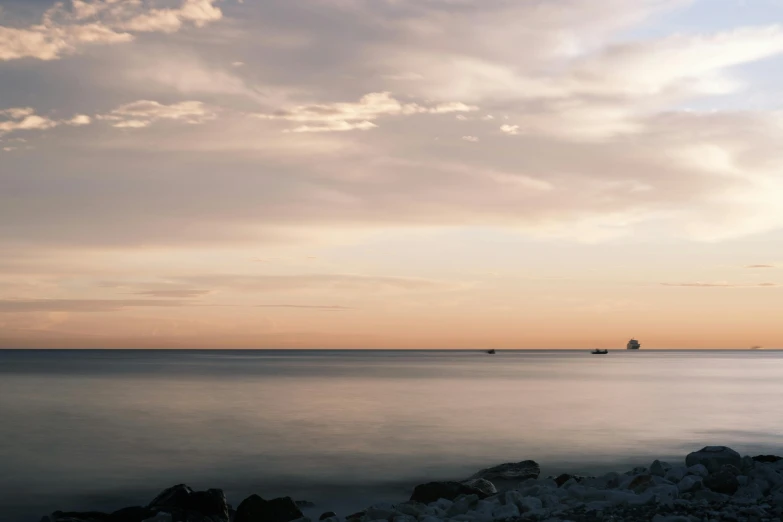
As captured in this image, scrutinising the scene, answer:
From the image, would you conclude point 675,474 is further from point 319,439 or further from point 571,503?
point 319,439

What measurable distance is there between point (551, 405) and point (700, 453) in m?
31.5

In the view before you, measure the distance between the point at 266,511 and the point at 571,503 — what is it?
604 cm

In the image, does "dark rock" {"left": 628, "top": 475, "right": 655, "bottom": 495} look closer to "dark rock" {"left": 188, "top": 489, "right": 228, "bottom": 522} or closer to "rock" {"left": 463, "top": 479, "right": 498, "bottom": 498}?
"rock" {"left": 463, "top": 479, "right": 498, "bottom": 498}

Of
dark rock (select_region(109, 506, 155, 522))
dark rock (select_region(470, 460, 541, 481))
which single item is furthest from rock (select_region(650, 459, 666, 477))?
dark rock (select_region(109, 506, 155, 522))

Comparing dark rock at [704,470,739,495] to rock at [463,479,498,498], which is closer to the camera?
dark rock at [704,470,739,495]

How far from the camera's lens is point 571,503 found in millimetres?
14391

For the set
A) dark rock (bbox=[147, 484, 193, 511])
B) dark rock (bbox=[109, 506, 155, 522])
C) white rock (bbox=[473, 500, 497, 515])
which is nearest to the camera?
white rock (bbox=[473, 500, 497, 515])

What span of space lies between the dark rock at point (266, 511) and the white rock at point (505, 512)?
4.27 meters

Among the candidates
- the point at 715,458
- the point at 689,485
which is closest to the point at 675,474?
the point at 689,485

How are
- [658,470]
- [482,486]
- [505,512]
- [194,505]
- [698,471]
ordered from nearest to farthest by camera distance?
1. [505,512]
2. [194,505]
3. [698,471]
4. [658,470]
5. [482,486]

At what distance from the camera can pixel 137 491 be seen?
21500 millimetres

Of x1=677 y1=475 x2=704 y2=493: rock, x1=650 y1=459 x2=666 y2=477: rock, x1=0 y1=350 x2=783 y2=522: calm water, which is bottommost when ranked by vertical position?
x1=0 y1=350 x2=783 y2=522: calm water

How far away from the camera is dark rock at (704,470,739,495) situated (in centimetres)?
1521

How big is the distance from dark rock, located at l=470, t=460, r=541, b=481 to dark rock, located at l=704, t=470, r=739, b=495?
23.1 feet
